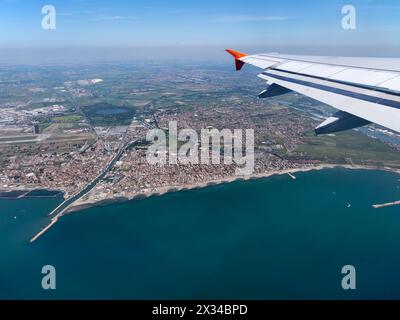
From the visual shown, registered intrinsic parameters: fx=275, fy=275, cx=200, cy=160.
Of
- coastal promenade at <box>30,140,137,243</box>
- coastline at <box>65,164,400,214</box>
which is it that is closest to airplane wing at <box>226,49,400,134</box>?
coastline at <box>65,164,400,214</box>

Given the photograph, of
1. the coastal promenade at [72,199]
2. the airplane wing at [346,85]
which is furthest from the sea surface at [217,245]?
the airplane wing at [346,85]

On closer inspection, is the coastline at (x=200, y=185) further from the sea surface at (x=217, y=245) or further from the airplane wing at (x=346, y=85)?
the airplane wing at (x=346, y=85)

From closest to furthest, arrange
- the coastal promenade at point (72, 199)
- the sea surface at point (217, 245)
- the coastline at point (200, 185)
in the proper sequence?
the sea surface at point (217, 245)
the coastal promenade at point (72, 199)
the coastline at point (200, 185)

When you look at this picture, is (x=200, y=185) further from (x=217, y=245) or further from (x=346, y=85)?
(x=346, y=85)

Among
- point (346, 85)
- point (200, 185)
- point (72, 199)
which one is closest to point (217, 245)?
point (200, 185)
